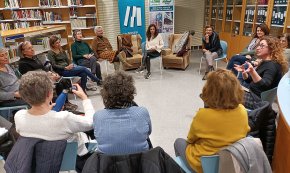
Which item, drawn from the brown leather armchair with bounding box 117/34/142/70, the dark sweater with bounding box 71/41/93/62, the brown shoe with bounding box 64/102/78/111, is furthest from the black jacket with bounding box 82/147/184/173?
the brown leather armchair with bounding box 117/34/142/70

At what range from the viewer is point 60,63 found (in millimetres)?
4062

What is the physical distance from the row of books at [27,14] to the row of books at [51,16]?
151mm

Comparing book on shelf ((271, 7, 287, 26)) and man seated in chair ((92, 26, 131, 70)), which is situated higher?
book on shelf ((271, 7, 287, 26))

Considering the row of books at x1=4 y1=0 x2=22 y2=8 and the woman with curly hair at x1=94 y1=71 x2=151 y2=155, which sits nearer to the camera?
the woman with curly hair at x1=94 y1=71 x2=151 y2=155

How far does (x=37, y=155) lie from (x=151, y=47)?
14.0 feet

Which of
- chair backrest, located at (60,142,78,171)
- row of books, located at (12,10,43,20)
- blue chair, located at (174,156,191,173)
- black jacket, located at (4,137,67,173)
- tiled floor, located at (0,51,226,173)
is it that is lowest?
tiled floor, located at (0,51,226,173)

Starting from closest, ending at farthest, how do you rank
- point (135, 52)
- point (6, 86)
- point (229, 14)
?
point (6, 86)
point (135, 52)
point (229, 14)

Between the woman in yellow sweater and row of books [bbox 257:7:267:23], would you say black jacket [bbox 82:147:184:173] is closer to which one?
the woman in yellow sweater

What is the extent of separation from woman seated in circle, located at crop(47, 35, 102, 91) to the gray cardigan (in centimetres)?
108

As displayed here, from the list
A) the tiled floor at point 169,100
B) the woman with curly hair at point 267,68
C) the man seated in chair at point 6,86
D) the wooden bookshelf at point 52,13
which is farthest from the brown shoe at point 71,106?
the wooden bookshelf at point 52,13

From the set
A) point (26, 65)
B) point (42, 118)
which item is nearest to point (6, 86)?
point (26, 65)

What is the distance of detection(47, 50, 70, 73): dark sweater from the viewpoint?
3.90 metres

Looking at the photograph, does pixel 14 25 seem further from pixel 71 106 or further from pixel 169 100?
pixel 169 100

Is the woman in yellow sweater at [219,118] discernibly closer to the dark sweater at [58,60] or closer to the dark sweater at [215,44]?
the dark sweater at [58,60]
